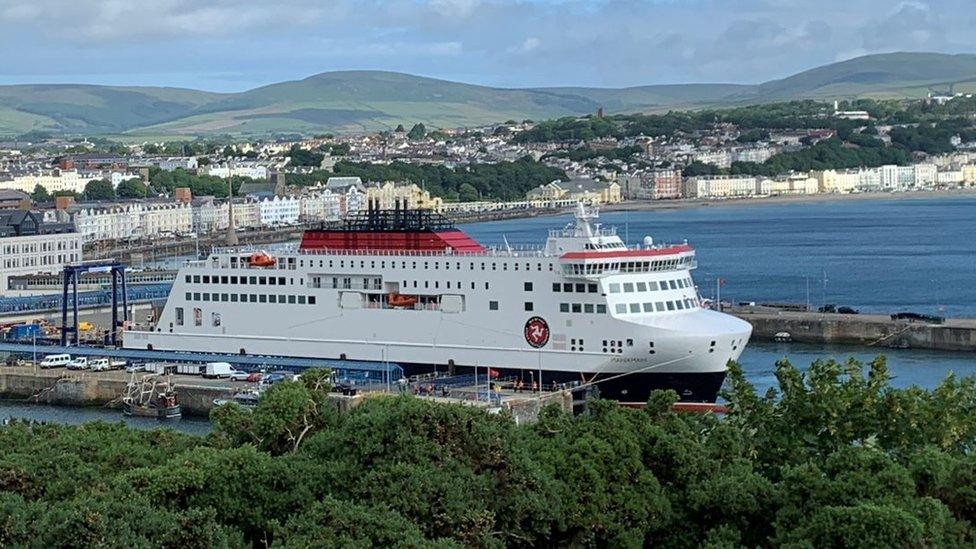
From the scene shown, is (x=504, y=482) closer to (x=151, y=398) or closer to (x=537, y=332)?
(x=537, y=332)

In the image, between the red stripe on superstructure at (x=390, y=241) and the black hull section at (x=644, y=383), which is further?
the red stripe on superstructure at (x=390, y=241)

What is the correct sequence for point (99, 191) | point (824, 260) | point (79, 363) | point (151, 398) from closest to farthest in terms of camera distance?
1. point (151, 398)
2. point (79, 363)
3. point (824, 260)
4. point (99, 191)

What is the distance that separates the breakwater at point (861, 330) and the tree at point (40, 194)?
2943 inches

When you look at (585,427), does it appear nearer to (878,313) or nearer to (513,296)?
(513,296)

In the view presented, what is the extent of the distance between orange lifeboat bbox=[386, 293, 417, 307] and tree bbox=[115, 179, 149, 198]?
89.7 m

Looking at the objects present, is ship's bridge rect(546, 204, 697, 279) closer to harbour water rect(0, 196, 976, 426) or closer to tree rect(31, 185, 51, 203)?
harbour water rect(0, 196, 976, 426)

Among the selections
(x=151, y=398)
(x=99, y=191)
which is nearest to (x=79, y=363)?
(x=151, y=398)

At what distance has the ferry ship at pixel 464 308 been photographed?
111 feet

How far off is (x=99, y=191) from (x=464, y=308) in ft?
301

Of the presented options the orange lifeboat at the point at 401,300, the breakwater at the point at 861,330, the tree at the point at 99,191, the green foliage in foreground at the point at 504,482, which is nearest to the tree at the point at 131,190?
the tree at the point at 99,191

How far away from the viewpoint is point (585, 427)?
68.5 ft

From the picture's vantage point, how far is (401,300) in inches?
1444

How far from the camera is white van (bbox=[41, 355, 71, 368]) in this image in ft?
129

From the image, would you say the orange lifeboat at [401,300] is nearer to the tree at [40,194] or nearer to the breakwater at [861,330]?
the breakwater at [861,330]
